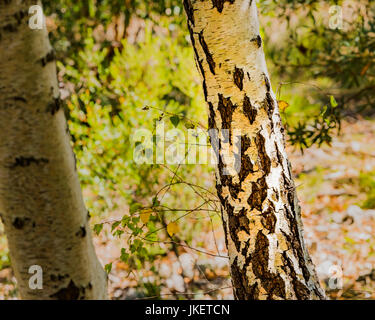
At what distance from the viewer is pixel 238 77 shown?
121cm

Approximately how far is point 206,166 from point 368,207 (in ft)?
5.35

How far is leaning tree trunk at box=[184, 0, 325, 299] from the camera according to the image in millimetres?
1194

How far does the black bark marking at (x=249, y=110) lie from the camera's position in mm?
1216

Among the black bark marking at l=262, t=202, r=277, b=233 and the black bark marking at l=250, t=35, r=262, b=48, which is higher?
the black bark marking at l=250, t=35, r=262, b=48

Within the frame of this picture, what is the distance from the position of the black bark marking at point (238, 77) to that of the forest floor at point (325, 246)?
4.28 ft

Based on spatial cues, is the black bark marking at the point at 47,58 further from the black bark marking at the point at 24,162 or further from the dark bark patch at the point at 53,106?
the black bark marking at the point at 24,162

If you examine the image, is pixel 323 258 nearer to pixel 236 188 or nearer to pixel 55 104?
pixel 236 188

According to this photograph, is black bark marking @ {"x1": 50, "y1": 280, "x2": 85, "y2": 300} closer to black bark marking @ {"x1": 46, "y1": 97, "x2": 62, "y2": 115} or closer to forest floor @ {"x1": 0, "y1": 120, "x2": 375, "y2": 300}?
black bark marking @ {"x1": 46, "y1": 97, "x2": 62, "y2": 115}

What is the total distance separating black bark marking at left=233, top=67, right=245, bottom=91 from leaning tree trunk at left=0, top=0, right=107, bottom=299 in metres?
0.58

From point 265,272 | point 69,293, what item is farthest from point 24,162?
point 265,272

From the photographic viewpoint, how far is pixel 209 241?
2984mm

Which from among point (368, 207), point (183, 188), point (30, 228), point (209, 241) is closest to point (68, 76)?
point (183, 188)

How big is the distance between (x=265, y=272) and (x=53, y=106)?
894mm

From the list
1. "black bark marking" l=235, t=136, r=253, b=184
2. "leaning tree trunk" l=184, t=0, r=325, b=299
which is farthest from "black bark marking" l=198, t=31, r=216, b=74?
"black bark marking" l=235, t=136, r=253, b=184
